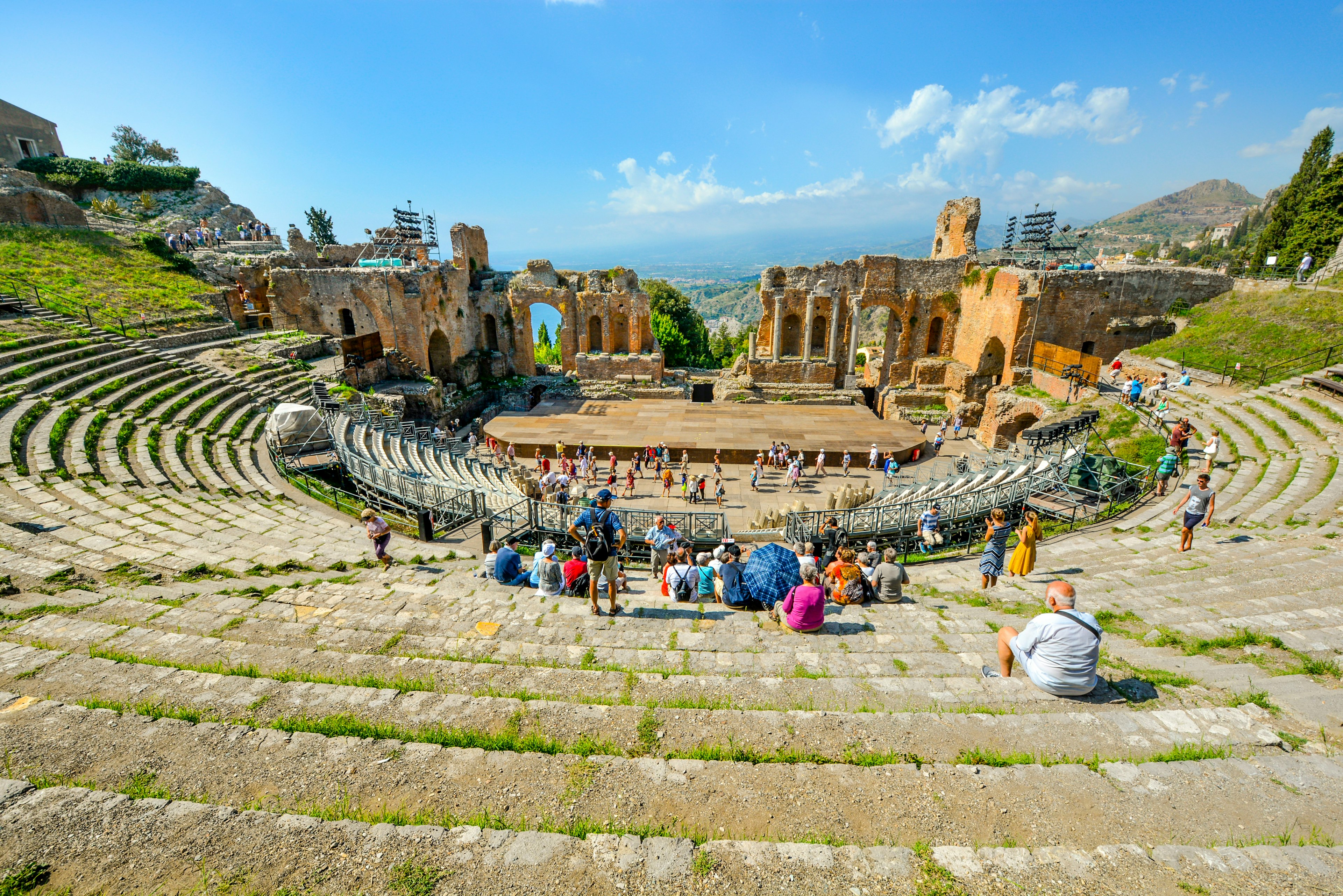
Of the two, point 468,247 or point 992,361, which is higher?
point 468,247

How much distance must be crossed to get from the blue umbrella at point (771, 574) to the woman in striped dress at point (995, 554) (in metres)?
3.10

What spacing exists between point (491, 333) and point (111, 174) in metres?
33.0

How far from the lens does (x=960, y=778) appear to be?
393cm

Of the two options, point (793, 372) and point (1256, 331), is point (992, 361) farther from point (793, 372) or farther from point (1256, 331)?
point (793, 372)

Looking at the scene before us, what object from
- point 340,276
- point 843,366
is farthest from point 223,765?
point 843,366

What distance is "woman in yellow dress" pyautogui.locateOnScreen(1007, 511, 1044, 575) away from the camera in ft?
29.2

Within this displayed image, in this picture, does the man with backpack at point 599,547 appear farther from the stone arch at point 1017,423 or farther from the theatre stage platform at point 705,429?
the stone arch at point 1017,423

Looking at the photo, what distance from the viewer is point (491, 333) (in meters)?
33.1

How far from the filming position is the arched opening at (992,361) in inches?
1077

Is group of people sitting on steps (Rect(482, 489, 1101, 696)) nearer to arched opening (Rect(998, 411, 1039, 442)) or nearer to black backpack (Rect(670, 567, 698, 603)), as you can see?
black backpack (Rect(670, 567, 698, 603))

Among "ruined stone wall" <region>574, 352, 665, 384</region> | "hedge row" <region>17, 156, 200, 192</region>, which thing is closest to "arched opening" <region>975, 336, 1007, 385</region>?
"ruined stone wall" <region>574, 352, 665, 384</region>

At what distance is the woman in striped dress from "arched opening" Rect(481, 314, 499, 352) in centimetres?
2918

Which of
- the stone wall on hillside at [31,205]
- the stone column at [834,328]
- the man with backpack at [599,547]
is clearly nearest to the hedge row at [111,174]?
the stone wall on hillside at [31,205]

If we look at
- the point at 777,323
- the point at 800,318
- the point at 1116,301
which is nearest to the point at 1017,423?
the point at 1116,301
